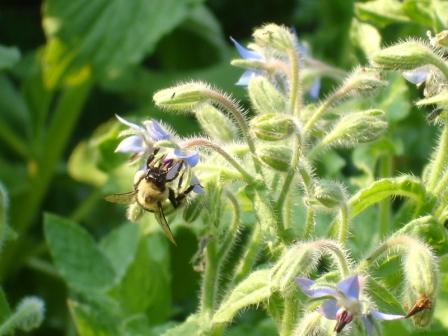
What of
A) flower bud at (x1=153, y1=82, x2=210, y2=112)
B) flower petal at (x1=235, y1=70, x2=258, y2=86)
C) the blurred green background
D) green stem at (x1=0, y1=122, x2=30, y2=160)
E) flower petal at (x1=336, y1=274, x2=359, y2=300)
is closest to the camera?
flower petal at (x1=336, y1=274, x2=359, y2=300)

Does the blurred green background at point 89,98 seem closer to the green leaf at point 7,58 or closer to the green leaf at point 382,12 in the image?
the green leaf at point 7,58

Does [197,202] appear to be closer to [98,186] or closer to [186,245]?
[186,245]

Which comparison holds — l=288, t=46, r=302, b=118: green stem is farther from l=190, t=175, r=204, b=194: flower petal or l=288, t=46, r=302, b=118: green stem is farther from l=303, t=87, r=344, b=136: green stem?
l=190, t=175, r=204, b=194: flower petal

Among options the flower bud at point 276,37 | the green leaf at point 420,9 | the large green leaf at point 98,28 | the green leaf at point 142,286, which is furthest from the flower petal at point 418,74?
the large green leaf at point 98,28

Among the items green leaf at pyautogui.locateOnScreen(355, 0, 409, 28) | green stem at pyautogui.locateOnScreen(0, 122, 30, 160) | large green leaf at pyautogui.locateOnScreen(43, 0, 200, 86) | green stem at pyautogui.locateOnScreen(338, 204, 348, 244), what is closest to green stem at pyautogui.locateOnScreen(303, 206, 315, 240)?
green stem at pyautogui.locateOnScreen(338, 204, 348, 244)

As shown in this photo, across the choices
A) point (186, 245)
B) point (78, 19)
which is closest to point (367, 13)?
point (186, 245)

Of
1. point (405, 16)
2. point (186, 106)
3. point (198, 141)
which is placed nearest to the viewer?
point (198, 141)
